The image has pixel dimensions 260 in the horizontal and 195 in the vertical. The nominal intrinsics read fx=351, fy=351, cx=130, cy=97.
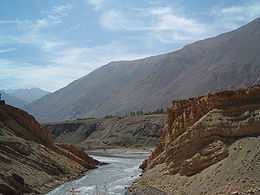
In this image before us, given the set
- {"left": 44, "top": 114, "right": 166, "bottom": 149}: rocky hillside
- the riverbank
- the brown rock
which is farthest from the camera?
{"left": 44, "top": 114, "right": 166, "bottom": 149}: rocky hillside

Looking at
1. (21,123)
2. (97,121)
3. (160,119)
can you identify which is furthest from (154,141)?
(21,123)

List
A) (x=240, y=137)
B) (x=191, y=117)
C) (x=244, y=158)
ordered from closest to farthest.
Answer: (x=244, y=158) → (x=240, y=137) → (x=191, y=117)

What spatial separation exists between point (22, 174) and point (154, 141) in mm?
89425

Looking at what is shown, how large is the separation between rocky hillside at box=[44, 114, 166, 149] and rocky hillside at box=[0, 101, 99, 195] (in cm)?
6179

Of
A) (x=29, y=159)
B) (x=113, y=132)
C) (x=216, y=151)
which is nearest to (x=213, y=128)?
(x=216, y=151)

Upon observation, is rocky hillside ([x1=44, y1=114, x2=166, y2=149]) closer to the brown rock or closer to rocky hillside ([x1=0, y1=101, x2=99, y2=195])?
rocky hillside ([x1=0, y1=101, x2=99, y2=195])

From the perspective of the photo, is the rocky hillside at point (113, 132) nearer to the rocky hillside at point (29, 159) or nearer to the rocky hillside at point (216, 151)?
the rocky hillside at point (29, 159)

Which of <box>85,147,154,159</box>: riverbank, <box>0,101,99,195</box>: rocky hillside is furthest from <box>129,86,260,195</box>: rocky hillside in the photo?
<box>85,147,154,159</box>: riverbank

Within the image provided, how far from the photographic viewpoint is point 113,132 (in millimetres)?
136750

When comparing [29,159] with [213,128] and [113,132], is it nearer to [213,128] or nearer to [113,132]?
[213,128]

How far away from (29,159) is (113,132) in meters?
94.1

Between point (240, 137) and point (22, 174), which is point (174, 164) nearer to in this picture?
point (240, 137)

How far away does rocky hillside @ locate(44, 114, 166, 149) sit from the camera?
4953 inches

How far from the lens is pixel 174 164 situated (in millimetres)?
34969
